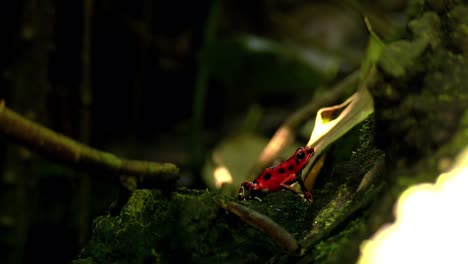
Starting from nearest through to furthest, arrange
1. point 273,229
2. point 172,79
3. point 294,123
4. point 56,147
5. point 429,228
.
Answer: point 429,228 < point 273,229 < point 56,147 < point 294,123 < point 172,79

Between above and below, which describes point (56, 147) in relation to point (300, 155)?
above

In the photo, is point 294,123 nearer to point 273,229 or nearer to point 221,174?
point 221,174

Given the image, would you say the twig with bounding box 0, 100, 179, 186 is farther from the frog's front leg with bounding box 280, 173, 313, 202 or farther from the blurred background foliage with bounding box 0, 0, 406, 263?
the blurred background foliage with bounding box 0, 0, 406, 263

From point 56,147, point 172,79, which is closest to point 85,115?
point 172,79

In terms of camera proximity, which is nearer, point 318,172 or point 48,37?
point 318,172

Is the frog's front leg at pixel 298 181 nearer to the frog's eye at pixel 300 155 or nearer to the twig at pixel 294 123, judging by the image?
the frog's eye at pixel 300 155

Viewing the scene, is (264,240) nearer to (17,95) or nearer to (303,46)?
(17,95)

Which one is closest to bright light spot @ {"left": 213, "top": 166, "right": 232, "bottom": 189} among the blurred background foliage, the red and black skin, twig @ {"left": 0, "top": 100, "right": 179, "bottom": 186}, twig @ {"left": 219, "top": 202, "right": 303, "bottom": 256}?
the blurred background foliage

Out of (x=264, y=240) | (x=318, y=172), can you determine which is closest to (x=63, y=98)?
(x=318, y=172)

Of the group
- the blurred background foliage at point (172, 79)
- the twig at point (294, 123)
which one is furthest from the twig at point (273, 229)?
the blurred background foliage at point (172, 79)
